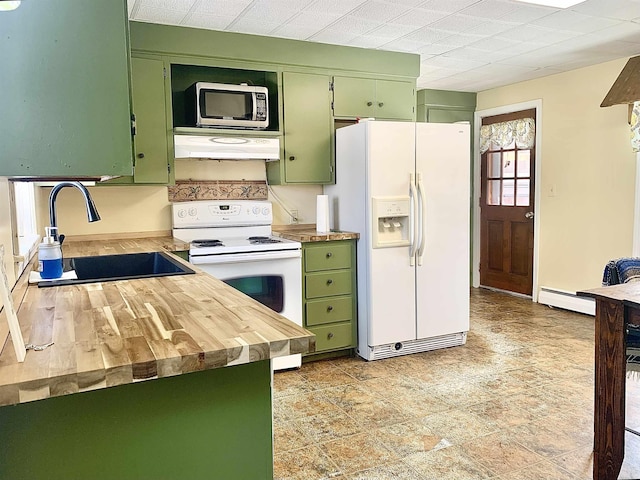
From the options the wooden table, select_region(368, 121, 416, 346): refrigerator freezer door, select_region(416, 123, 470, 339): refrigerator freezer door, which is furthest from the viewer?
select_region(416, 123, 470, 339): refrigerator freezer door

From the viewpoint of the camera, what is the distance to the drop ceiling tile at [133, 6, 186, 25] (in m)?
3.12

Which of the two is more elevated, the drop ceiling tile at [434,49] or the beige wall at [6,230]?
the drop ceiling tile at [434,49]

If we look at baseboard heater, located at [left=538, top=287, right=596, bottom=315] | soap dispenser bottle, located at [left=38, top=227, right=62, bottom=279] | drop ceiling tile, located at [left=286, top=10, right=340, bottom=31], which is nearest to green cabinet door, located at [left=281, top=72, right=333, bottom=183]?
drop ceiling tile, located at [left=286, top=10, right=340, bottom=31]

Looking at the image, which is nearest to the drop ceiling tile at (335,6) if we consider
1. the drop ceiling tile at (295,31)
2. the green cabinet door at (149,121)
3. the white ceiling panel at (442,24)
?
the white ceiling panel at (442,24)

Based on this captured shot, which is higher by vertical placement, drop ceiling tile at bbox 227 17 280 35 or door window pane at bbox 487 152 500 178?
drop ceiling tile at bbox 227 17 280 35

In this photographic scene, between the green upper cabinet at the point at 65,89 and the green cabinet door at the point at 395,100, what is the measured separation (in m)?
3.01

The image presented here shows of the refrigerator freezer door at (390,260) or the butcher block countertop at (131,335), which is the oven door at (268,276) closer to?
the refrigerator freezer door at (390,260)

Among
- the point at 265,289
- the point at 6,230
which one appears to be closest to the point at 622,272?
the point at 265,289

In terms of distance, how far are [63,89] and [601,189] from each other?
466cm

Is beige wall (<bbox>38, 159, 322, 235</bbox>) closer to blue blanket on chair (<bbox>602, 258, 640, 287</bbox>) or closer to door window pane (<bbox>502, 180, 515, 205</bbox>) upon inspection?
blue blanket on chair (<bbox>602, 258, 640, 287</bbox>)

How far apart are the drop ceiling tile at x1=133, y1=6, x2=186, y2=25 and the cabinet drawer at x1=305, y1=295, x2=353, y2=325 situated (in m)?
2.07

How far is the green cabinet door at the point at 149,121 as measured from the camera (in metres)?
3.36

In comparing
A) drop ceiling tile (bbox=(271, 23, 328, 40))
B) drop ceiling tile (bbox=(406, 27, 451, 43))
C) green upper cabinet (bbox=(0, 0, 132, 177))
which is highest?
drop ceiling tile (bbox=(271, 23, 328, 40))

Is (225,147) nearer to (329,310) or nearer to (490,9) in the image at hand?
(329,310)
